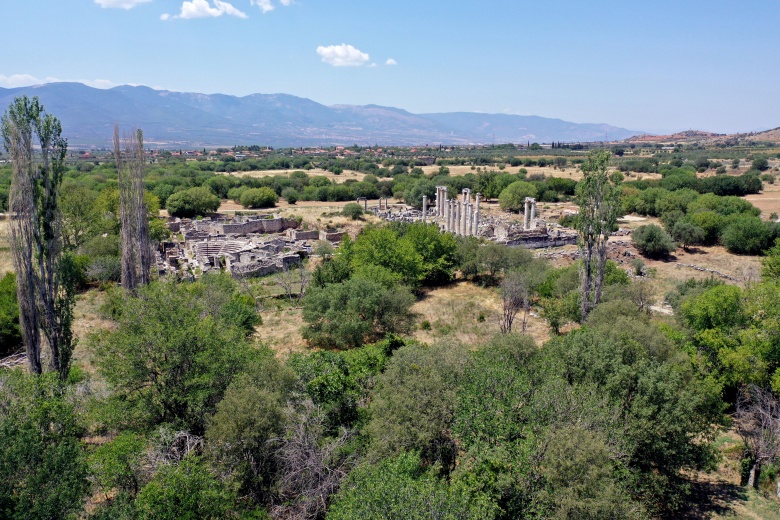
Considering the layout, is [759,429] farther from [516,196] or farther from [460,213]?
[516,196]

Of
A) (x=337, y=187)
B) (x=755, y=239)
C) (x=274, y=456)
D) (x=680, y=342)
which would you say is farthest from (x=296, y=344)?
(x=337, y=187)

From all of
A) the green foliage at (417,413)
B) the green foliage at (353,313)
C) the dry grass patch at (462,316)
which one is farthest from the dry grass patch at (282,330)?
the green foliage at (417,413)

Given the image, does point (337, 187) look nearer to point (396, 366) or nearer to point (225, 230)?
point (225, 230)

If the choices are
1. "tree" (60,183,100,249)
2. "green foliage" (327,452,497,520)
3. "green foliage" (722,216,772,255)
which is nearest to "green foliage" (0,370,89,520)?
"green foliage" (327,452,497,520)

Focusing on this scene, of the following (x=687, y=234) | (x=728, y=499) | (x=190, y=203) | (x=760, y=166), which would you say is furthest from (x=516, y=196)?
(x=760, y=166)

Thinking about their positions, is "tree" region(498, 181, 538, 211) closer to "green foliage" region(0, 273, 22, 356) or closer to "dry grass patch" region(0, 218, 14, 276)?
"dry grass patch" region(0, 218, 14, 276)

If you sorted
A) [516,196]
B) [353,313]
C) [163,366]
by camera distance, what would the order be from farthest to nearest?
[516,196] → [353,313] → [163,366]
